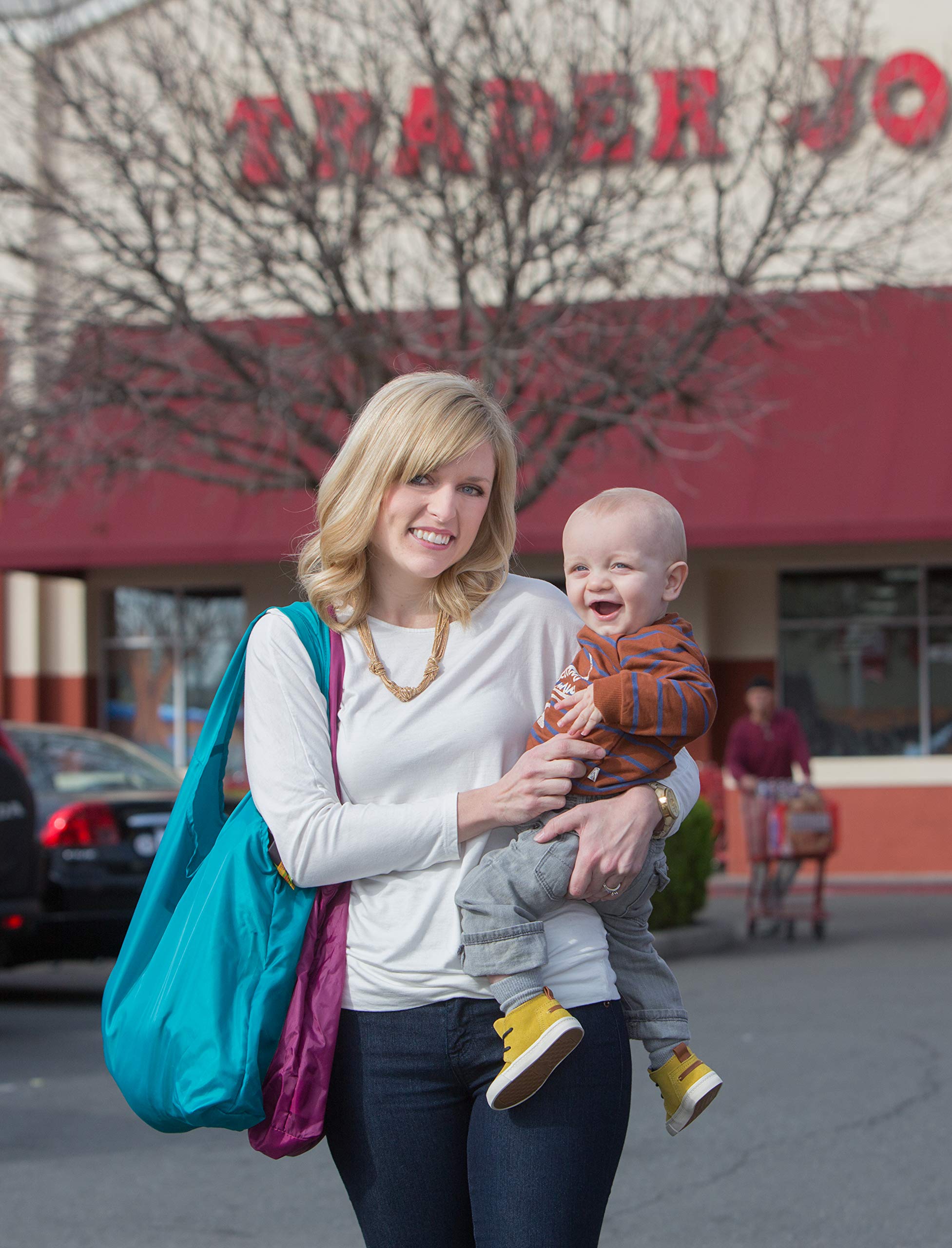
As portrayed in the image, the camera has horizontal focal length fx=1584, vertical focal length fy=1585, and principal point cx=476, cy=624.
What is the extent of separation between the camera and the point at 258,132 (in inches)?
432

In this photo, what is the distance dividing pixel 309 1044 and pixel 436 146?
30.2ft

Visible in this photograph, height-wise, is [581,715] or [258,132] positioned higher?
[258,132]

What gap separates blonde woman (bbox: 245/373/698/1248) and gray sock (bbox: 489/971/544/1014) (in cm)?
8

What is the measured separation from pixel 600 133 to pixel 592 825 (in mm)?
9350

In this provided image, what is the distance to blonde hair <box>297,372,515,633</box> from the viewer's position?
8.40ft

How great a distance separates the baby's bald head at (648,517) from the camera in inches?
103

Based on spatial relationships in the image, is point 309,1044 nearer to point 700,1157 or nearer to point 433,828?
point 433,828

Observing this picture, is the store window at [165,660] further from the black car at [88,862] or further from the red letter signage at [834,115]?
the red letter signage at [834,115]

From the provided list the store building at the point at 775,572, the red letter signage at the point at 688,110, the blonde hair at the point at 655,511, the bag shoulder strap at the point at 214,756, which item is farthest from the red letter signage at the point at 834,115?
the bag shoulder strap at the point at 214,756

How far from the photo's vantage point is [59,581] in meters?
19.3

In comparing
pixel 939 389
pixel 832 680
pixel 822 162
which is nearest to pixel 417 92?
pixel 822 162

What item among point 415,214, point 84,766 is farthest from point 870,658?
point 84,766

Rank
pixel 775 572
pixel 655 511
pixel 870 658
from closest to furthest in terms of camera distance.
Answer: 1. pixel 655 511
2. pixel 870 658
3. pixel 775 572

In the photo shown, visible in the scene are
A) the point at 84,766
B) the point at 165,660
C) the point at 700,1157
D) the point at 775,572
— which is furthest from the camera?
the point at 165,660
